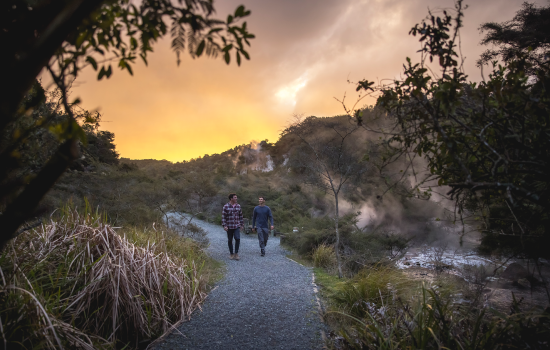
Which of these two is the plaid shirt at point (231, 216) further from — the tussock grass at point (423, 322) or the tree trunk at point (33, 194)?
the tree trunk at point (33, 194)

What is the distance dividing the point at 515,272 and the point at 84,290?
10.5 meters

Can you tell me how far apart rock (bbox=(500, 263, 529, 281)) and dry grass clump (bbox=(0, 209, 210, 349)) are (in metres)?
8.89

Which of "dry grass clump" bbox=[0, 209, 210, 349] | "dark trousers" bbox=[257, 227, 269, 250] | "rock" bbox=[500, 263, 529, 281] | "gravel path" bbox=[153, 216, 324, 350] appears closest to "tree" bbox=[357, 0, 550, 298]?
"gravel path" bbox=[153, 216, 324, 350]

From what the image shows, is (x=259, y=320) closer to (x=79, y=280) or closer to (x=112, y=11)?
(x=79, y=280)

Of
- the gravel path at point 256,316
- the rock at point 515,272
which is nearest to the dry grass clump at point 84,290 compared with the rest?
the gravel path at point 256,316

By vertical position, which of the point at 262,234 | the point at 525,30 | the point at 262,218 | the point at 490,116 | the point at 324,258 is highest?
the point at 525,30

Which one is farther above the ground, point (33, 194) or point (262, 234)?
point (33, 194)

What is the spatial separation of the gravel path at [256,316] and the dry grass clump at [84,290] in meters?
0.39

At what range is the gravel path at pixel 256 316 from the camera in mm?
3429

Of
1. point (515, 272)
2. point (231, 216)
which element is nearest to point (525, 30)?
point (515, 272)

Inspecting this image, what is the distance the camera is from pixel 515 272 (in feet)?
26.8

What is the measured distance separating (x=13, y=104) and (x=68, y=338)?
8.16 ft

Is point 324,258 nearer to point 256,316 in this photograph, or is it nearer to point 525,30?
point 256,316

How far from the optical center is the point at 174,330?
3.63m
